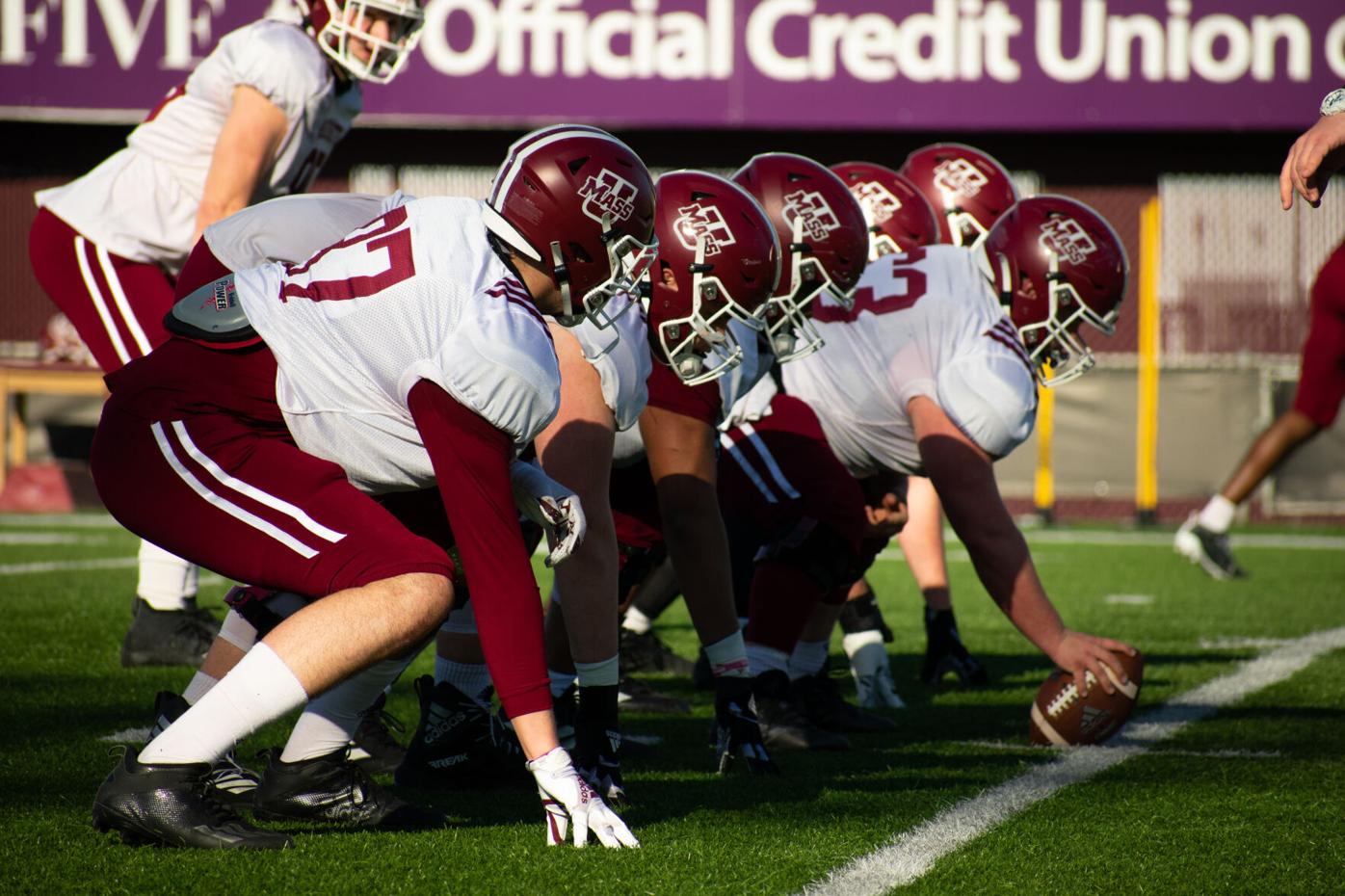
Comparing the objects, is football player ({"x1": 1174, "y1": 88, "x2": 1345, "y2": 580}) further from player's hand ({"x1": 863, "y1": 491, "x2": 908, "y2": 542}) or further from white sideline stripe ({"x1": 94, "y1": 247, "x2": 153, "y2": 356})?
white sideline stripe ({"x1": 94, "y1": 247, "x2": 153, "y2": 356})

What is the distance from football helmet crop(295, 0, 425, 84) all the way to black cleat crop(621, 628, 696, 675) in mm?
1993

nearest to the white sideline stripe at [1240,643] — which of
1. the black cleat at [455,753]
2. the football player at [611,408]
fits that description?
the football player at [611,408]

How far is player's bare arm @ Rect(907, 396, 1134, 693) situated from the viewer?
3861 millimetres

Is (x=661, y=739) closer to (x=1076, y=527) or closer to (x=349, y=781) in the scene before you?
(x=349, y=781)

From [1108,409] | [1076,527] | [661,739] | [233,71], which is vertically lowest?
[1076,527]

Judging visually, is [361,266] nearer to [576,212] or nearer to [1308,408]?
[576,212]

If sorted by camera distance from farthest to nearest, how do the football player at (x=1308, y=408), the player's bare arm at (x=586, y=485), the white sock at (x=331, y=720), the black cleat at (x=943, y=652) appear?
the football player at (x=1308, y=408) → the black cleat at (x=943, y=652) → the player's bare arm at (x=586, y=485) → the white sock at (x=331, y=720)

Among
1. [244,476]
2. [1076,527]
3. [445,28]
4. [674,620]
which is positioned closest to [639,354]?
[244,476]

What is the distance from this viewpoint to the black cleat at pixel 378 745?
3574 millimetres

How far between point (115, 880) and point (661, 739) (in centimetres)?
172

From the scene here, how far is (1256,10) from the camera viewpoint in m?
12.7

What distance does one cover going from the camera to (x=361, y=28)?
4496mm

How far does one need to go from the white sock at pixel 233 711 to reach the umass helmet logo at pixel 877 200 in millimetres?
3003

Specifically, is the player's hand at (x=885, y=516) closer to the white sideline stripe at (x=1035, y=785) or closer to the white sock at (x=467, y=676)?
the white sideline stripe at (x=1035, y=785)
